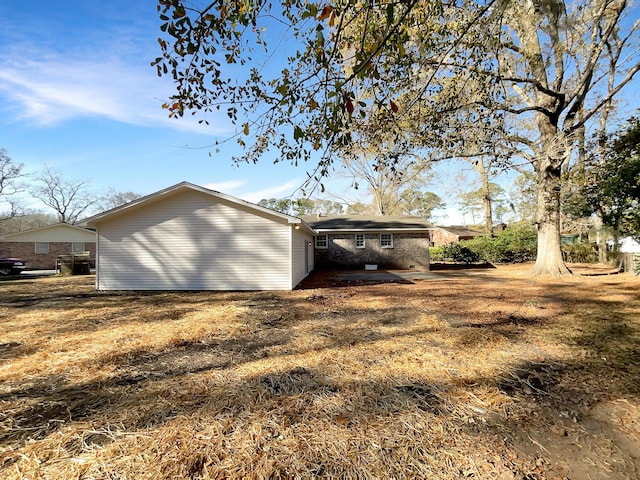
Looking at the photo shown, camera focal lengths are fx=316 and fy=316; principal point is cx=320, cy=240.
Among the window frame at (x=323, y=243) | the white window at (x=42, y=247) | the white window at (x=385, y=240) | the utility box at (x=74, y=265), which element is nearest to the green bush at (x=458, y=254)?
the white window at (x=385, y=240)

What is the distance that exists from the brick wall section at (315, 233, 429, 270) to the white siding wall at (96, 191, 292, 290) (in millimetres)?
8903

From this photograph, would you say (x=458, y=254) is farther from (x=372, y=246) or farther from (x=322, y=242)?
(x=322, y=242)

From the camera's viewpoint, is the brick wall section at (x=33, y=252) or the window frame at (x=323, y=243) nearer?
the window frame at (x=323, y=243)

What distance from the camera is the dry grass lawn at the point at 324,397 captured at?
221cm

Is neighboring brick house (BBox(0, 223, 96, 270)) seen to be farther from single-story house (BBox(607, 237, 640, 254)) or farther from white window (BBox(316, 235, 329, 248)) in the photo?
single-story house (BBox(607, 237, 640, 254))

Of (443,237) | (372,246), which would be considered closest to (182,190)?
(372,246)

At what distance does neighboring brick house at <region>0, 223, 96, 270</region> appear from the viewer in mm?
23703

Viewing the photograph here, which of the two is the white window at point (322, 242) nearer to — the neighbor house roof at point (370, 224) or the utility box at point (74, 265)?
the neighbor house roof at point (370, 224)

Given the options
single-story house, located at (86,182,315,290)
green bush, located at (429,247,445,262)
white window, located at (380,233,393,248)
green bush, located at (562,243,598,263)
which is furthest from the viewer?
green bush, located at (429,247,445,262)

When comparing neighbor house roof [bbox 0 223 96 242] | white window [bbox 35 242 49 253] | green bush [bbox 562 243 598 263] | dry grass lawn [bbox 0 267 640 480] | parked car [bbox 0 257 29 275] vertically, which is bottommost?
dry grass lawn [bbox 0 267 640 480]

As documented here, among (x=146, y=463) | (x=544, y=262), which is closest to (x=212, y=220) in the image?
(x=146, y=463)

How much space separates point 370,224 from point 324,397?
17.6 m

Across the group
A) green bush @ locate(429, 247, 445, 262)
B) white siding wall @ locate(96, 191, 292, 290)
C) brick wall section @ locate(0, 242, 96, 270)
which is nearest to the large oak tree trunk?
white siding wall @ locate(96, 191, 292, 290)

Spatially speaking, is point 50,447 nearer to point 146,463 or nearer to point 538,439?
point 146,463
